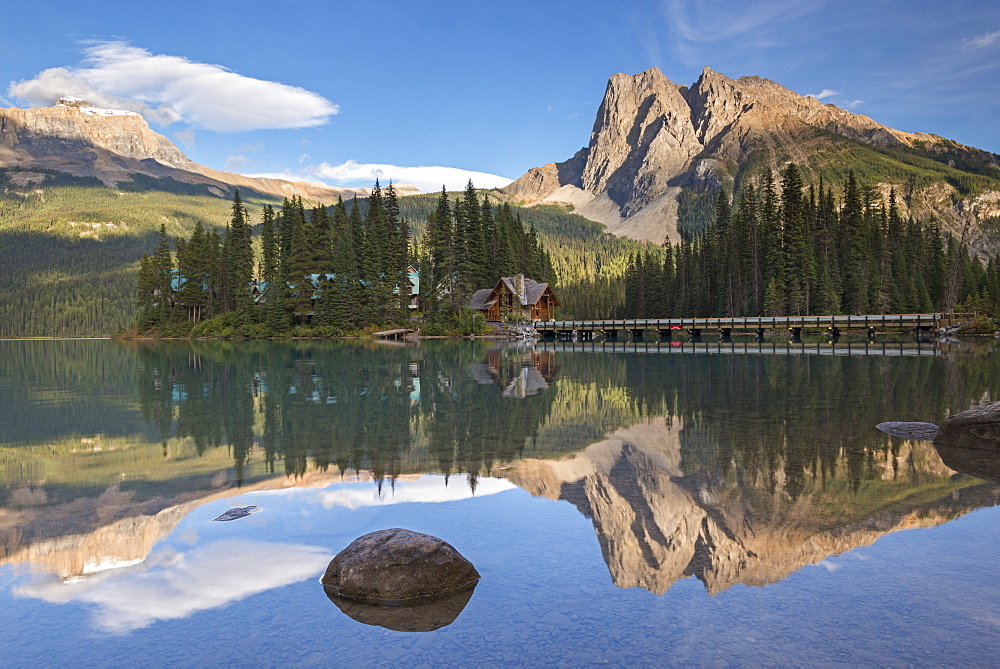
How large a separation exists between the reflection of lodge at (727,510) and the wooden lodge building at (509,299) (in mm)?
76363

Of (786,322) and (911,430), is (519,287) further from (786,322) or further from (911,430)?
(911,430)

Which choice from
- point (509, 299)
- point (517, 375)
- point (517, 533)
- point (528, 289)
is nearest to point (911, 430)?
point (517, 533)

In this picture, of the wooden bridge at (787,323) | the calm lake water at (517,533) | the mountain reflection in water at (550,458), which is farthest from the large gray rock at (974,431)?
the wooden bridge at (787,323)

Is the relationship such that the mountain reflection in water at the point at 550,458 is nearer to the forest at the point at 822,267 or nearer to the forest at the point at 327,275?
the forest at the point at 327,275

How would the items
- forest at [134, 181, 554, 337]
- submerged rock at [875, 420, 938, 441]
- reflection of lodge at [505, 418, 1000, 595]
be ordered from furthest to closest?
forest at [134, 181, 554, 337] → submerged rock at [875, 420, 938, 441] → reflection of lodge at [505, 418, 1000, 595]

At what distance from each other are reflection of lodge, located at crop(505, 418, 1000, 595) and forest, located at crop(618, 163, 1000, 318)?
255 ft

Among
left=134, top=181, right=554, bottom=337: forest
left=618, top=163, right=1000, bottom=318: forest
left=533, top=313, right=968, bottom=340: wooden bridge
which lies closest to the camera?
left=533, top=313, right=968, bottom=340: wooden bridge

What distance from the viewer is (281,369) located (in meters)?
34.1

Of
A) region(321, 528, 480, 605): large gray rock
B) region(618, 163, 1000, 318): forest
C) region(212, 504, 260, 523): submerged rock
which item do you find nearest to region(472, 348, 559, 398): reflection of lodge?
region(212, 504, 260, 523): submerged rock

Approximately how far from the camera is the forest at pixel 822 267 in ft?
280

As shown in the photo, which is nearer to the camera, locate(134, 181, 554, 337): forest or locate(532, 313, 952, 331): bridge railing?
locate(532, 313, 952, 331): bridge railing

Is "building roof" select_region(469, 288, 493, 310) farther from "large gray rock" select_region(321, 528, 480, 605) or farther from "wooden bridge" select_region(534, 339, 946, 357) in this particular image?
"large gray rock" select_region(321, 528, 480, 605)

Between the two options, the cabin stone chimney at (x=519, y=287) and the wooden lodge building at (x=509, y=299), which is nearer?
the cabin stone chimney at (x=519, y=287)

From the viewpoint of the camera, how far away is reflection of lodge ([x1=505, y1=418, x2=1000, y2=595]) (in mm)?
7492
